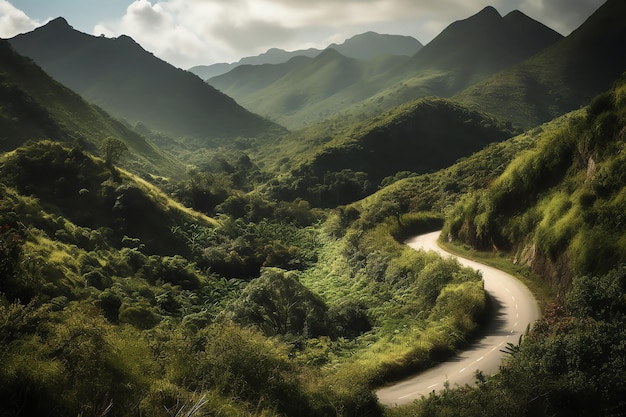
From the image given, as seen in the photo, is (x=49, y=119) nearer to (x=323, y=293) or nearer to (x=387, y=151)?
(x=323, y=293)

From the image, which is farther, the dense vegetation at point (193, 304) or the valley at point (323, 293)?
the valley at point (323, 293)

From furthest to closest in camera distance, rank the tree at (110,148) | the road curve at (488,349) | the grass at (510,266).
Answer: the tree at (110,148) < the grass at (510,266) < the road curve at (488,349)

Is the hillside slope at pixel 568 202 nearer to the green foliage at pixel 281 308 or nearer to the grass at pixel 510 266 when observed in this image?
the grass at pixel 510 266

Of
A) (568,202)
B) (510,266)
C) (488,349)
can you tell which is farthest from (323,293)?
(568,202)

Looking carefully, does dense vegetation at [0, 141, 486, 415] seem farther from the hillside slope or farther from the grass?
the hillside slope

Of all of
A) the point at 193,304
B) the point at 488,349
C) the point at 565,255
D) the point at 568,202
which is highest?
the point at 568,202

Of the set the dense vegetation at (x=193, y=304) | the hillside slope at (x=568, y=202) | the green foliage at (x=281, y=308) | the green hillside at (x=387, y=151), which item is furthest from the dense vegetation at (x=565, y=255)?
the green hillside at (x=387, y=151)
